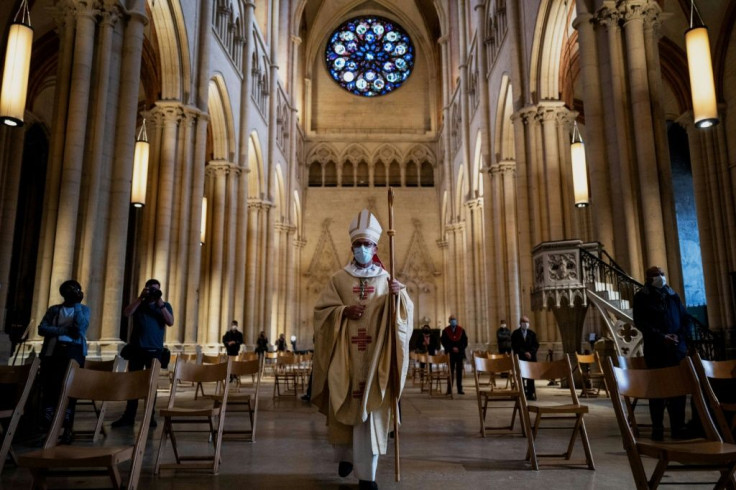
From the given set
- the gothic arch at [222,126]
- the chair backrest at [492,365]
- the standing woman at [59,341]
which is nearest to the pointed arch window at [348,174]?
the gothic arch at [222,126]

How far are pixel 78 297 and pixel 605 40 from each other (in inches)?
380

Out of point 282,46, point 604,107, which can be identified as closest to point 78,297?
point 604,107

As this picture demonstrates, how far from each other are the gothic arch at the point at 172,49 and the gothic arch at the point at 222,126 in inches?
131

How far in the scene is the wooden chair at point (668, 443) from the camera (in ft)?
9.32

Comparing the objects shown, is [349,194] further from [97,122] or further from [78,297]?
[78,297]

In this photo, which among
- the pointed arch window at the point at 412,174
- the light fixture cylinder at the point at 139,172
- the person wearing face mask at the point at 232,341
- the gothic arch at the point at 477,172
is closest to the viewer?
the light fixture cylinder at the point at 139,172

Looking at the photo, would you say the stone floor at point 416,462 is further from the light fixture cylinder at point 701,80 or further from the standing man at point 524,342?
the light fixture cylinder at point 701,80

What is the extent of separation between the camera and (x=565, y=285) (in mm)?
9969

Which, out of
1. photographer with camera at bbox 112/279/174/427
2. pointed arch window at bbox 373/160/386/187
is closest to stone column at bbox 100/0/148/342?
photographer with camera at bbox 112/279/174/427

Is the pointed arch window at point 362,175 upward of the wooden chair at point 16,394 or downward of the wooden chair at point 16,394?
upward

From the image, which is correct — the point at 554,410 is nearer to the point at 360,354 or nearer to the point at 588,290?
the point at 360,354

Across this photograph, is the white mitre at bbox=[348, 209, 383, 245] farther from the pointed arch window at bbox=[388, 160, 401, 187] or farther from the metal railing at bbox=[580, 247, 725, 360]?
the pointed arch window at bbox=[388, 160, 401, 187]

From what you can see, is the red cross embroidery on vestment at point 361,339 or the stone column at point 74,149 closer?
the red cross embroidery on vestment at point 361,339

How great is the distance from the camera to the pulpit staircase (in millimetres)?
9117
